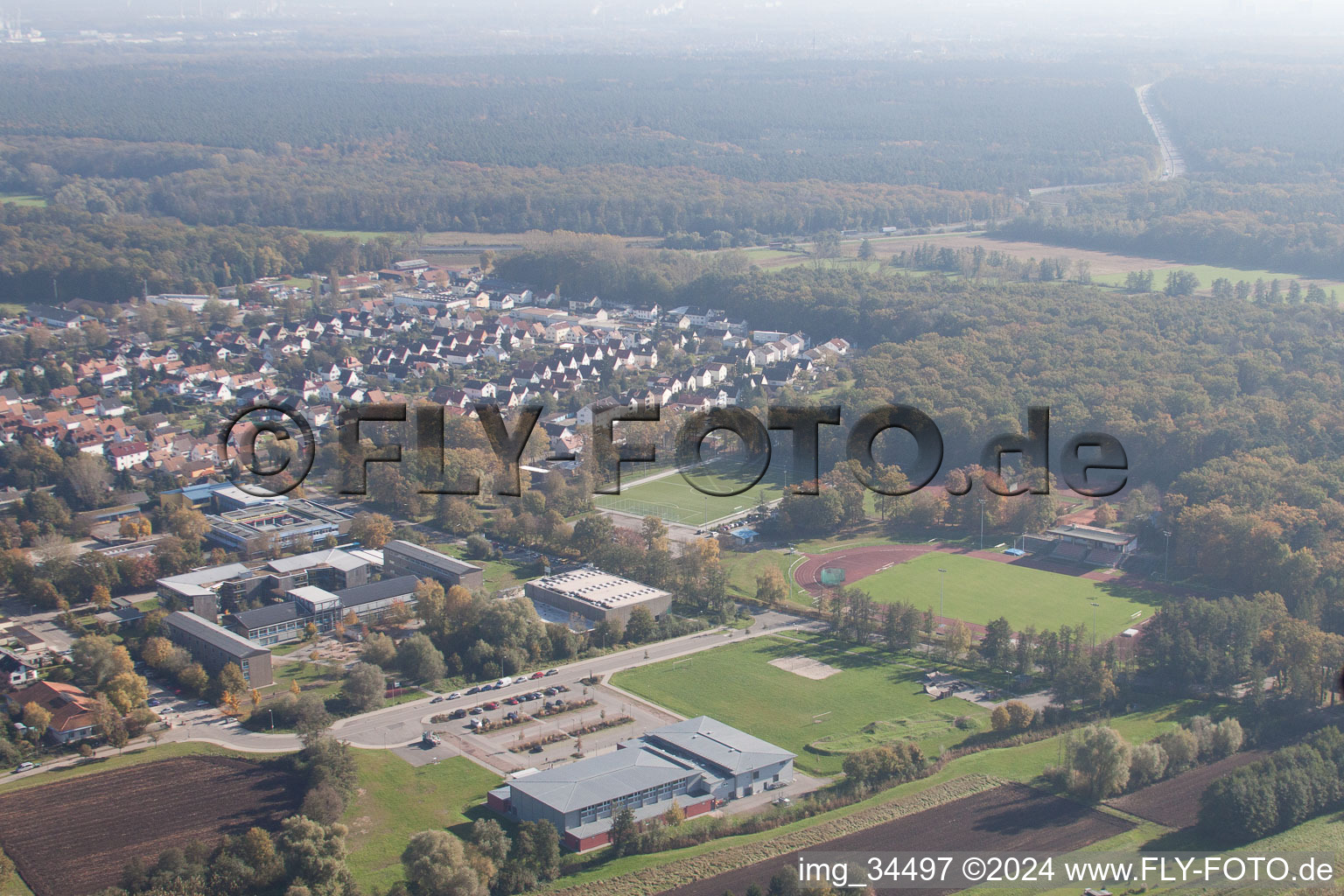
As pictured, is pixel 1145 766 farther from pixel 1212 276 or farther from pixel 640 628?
pixel 1212 276

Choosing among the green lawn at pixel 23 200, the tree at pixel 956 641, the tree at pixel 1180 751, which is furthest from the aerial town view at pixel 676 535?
the green lawn at pixel 23 200

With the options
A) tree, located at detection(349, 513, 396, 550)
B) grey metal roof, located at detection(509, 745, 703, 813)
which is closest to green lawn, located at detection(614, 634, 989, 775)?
grey metal roof, located at detection(509, 745, 703, 813)

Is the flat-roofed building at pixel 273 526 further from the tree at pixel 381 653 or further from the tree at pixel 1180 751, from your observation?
the tree at pixel 1180 751

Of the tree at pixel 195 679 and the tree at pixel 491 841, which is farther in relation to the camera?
the tree at pixel 195 679

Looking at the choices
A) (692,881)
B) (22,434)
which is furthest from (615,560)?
(22,434)

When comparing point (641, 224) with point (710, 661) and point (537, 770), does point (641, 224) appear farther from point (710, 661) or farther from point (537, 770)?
point (537, 770)
